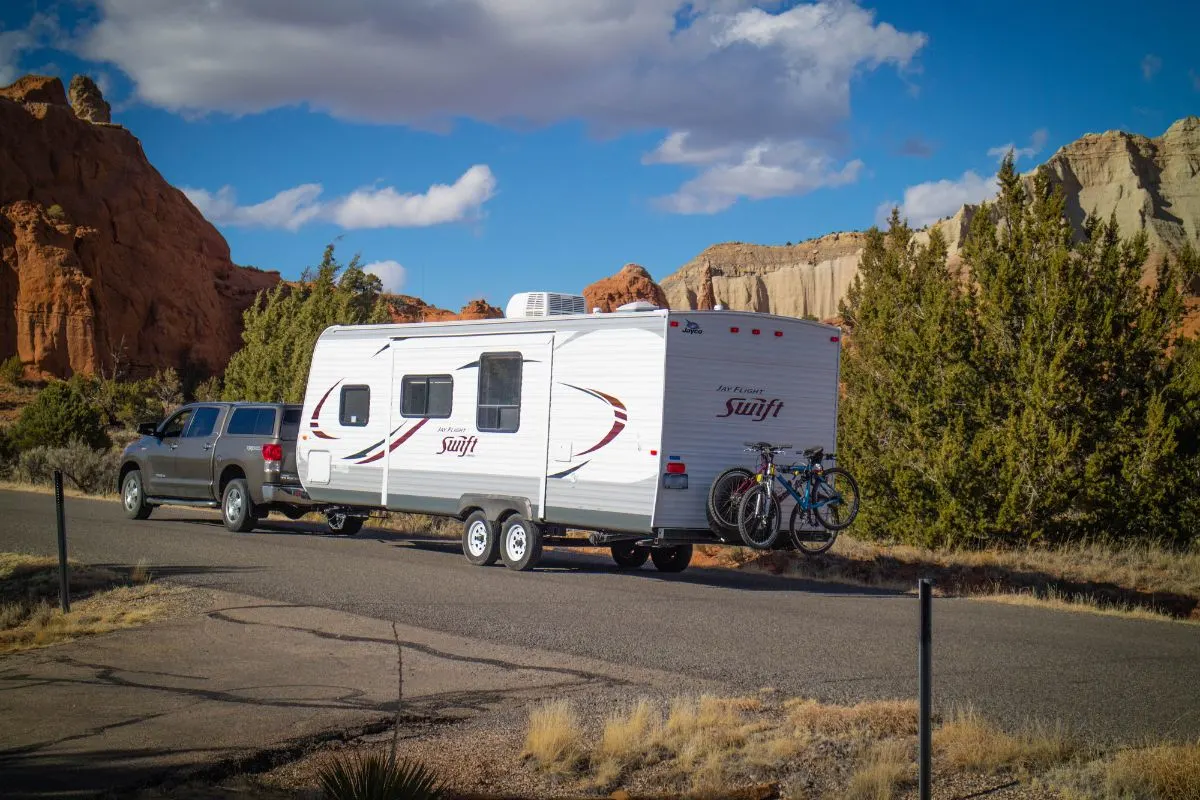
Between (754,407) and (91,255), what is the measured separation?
61468 millimetres

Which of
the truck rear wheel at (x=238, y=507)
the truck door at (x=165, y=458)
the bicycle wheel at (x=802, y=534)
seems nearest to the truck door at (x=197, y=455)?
the truck door at (x=165, y=458)

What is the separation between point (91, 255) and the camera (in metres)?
65.4

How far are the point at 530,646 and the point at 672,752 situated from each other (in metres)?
3.56

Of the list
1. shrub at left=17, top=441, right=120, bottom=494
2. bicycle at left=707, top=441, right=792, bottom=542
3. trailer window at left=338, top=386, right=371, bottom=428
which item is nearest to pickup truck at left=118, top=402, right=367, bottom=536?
trailer window at left=338, top=386, right=371, bottom=428

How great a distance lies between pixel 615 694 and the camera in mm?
7875

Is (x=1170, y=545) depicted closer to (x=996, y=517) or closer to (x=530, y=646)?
(x=996, y=517)

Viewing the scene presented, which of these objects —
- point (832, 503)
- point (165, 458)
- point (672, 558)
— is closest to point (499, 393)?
point (672, 558)

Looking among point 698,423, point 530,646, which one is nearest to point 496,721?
point 530,646

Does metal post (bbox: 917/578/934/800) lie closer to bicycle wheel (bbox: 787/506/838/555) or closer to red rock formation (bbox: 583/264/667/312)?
bicycle wheel (bbox: 787/506/838/555)

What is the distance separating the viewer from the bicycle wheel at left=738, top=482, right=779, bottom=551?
13023mm

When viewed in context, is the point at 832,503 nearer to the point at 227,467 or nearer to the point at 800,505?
the point at 800,505

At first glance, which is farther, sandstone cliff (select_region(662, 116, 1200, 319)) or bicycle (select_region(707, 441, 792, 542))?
sandstone cliff (select_region(662, 116, 1200, 319))

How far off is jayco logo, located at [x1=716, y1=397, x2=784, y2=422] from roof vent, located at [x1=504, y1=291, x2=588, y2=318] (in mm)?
3117

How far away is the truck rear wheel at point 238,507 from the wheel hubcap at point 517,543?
19.8 ft
